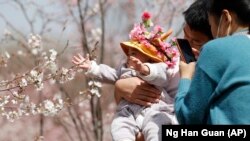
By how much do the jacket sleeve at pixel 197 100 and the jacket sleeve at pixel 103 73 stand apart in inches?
41.3

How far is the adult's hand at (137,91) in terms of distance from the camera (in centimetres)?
281

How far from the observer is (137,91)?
2805 millimetres

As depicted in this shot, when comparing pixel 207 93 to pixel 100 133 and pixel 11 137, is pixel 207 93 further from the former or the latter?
pixel 11 137

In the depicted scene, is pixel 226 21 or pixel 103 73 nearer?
pixel 226 21

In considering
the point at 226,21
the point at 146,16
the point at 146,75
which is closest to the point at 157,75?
the point at 146,75

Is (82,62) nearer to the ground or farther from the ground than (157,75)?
farther from the ground

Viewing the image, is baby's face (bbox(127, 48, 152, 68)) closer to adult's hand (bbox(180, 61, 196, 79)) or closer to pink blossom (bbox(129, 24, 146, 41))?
pink blossom (bbox(129, 24, 146, 41))

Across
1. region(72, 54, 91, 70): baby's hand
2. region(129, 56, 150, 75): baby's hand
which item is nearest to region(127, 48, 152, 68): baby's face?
region(129, 56, 150, 75): baby's hand

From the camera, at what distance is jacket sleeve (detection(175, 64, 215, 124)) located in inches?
73.0

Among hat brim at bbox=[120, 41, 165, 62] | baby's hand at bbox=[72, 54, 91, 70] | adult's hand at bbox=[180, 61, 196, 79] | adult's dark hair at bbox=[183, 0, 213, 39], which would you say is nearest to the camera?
adult's hand at bbox=[180, 61, 196, 79]

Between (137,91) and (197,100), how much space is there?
949 millimetres

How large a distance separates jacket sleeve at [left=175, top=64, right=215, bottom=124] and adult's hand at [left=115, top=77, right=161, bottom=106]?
0.87 metres

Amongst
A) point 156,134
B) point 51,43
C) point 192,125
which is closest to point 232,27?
point 192,125

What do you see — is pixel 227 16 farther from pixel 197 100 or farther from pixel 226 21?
pixel 197 100
